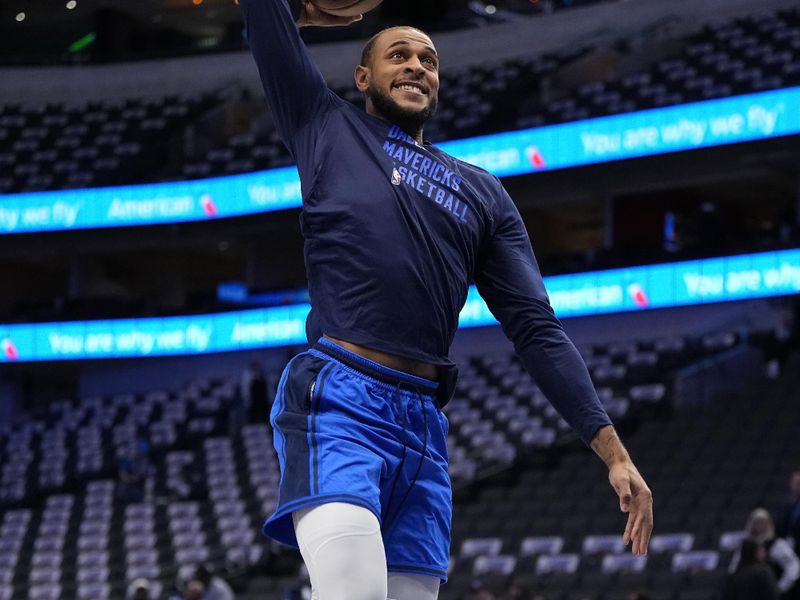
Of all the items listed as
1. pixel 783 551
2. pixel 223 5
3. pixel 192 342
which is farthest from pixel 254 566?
pixel 223 5

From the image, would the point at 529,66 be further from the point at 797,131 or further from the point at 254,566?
the point at 254,566

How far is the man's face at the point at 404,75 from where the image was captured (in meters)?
3.18

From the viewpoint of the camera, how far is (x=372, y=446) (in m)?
2.92

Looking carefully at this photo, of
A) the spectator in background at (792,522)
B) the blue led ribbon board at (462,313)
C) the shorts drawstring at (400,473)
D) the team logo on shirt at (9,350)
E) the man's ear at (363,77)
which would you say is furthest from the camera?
the team logo on shirt at (9,350)

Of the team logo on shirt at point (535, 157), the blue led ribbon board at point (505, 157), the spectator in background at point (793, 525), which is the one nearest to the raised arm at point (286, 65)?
the spectator in background at point (793, 525)

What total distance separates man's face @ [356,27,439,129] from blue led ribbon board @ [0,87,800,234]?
18.6m

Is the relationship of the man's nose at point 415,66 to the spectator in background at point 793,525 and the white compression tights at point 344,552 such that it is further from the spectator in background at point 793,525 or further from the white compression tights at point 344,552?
the spectator in background at point 793,525

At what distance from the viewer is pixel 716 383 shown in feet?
65.0

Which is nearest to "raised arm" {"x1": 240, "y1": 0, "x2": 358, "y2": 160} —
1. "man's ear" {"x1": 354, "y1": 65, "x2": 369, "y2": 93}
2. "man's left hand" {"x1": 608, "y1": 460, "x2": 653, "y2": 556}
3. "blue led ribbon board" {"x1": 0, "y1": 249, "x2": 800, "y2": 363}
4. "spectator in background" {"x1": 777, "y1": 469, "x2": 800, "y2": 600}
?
"man's ear" {"x1": 354, "y1": 65, "x2": 369, "y2": 93}

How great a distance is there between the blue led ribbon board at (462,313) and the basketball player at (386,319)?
60.0 feet

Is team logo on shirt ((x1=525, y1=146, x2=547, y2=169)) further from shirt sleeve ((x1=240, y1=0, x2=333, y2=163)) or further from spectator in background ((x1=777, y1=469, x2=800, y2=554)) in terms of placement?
shirt sleeve ((x1=240, y1=0, x2=333, y2=163))

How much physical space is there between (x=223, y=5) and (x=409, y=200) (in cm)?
3319

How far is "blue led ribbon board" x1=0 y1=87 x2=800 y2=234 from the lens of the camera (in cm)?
2161

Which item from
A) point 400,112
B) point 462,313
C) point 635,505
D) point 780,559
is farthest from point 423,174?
point 462,313
